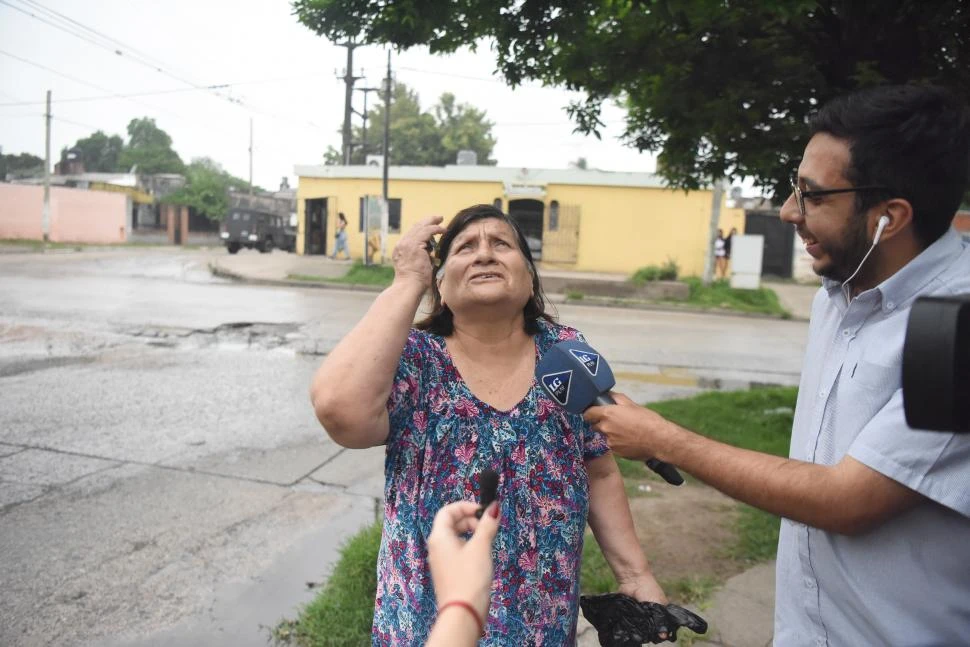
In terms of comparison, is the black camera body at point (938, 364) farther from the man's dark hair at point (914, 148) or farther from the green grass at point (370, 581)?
the green grass at point (370, 581)

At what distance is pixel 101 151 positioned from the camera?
8269cm

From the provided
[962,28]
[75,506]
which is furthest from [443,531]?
[962,28]

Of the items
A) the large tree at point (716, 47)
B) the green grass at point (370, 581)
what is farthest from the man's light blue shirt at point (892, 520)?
the large tree at point (716, 47)

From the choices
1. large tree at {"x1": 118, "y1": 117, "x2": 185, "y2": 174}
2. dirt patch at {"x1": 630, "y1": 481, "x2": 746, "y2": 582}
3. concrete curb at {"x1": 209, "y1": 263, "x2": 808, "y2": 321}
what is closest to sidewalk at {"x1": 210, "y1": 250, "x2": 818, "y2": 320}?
concrete curb at {"x1": 209, "y1": 263, "x2": 808, "y2": 321}

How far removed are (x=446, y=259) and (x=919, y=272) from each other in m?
1.19

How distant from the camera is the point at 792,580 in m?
1.76

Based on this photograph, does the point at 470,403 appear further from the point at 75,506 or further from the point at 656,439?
the point at 75,506

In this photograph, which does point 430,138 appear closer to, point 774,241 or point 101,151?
point 774,241

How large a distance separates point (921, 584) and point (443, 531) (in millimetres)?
963

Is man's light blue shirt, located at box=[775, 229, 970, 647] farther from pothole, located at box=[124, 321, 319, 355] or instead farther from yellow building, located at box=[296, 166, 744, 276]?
yellow building, located at box=[296, 166, 744, 276]

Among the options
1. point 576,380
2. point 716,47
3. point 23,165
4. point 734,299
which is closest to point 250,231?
point 734,299

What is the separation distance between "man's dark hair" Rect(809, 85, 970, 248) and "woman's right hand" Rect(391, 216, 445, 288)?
38.6 inches

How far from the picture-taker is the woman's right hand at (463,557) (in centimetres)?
117

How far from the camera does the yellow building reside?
24797mm
